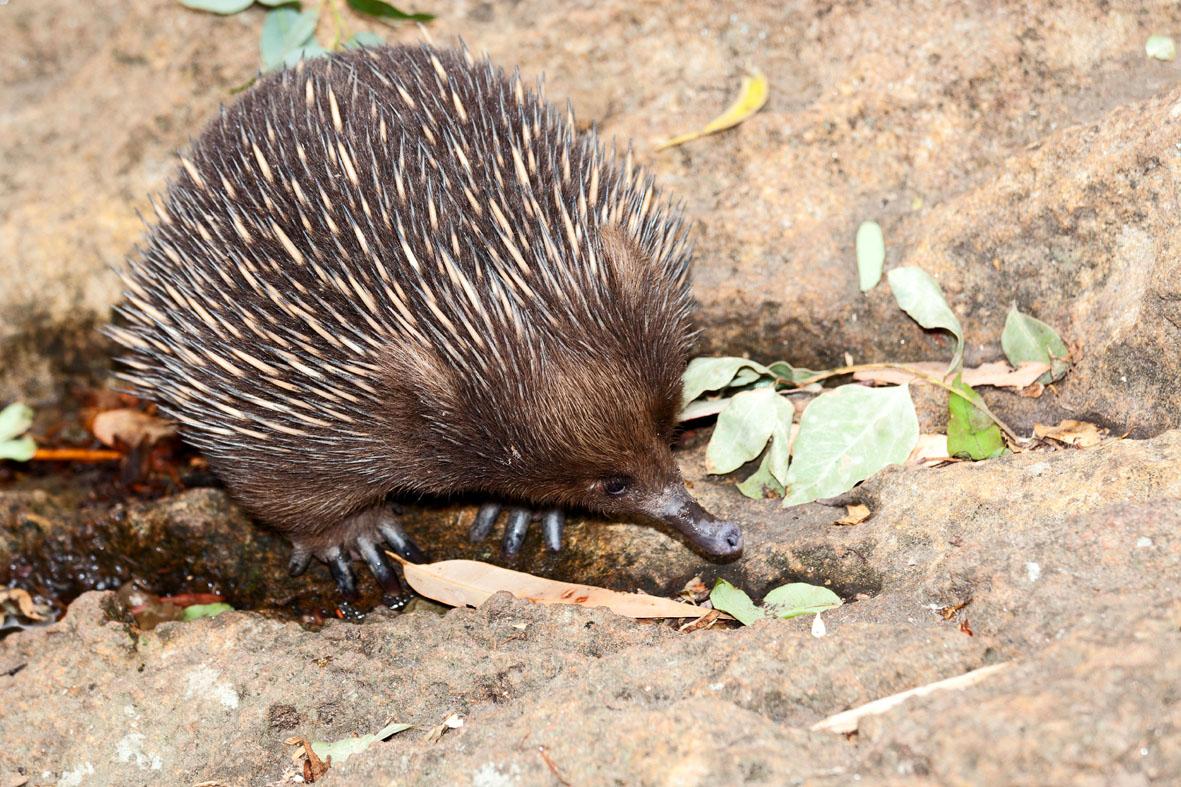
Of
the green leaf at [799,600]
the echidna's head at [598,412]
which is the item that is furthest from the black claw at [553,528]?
the green leaf at [799,600]

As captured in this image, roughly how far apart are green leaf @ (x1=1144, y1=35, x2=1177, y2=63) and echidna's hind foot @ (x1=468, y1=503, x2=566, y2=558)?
2.71 metres

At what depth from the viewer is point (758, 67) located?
4.70 m

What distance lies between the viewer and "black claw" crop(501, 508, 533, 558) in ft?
12.6

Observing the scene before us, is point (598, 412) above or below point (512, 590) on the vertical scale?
above

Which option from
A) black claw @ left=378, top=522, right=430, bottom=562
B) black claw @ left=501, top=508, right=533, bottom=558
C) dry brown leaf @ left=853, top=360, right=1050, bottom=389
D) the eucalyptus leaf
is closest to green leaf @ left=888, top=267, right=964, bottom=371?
dry brown leaf @ left=853, top=360, right=1050, bottom=389

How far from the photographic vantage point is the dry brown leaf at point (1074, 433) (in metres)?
3.34

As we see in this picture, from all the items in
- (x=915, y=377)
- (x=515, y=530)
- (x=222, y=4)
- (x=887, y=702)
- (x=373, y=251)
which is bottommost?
(x=515, y=530)

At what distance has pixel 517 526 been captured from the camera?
12.7 feet

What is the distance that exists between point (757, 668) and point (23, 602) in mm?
2793

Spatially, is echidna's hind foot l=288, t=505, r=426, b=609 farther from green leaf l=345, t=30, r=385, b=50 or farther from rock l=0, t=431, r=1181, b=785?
green leaf l=345, t=30, r=385, b=50

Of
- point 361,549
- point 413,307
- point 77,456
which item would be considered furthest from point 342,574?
point 77,456

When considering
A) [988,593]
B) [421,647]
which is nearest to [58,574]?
[421,647]

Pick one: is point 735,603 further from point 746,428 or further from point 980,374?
point 980,374

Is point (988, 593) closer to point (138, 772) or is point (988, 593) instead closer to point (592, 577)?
point (592, 577)
